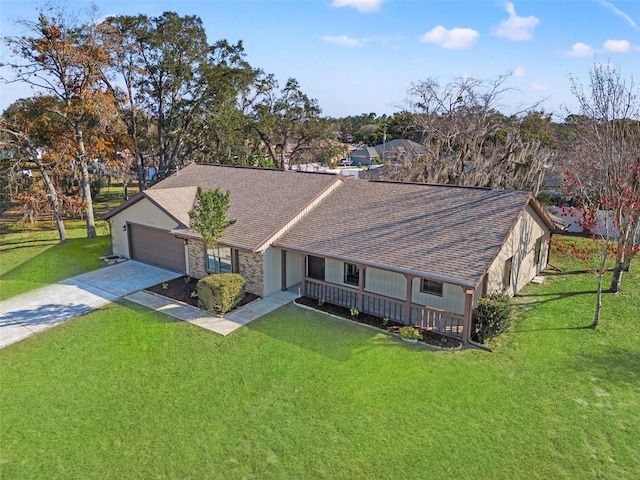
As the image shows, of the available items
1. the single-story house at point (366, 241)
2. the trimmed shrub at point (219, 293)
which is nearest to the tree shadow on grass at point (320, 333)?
the single-story house at point (366, 241)

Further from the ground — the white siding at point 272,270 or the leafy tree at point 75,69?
the leafy tree at point 75,69

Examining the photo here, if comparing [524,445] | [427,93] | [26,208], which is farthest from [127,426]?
[427,93]

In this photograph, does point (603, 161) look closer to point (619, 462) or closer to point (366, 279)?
point (366, 279)

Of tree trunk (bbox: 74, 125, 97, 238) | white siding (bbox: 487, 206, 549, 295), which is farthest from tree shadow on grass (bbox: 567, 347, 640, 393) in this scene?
tree trunk (bbox: 74, 125, 97, 238)

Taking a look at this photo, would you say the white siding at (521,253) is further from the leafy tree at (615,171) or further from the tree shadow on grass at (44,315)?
the tree shadow on grass at (44,315)

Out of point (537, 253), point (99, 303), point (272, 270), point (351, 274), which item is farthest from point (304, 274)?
point (537, 253)

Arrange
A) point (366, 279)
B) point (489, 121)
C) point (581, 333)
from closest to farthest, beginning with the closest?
1. point (581, 333)
2. point (366, 279)
3. point (489, 121)
